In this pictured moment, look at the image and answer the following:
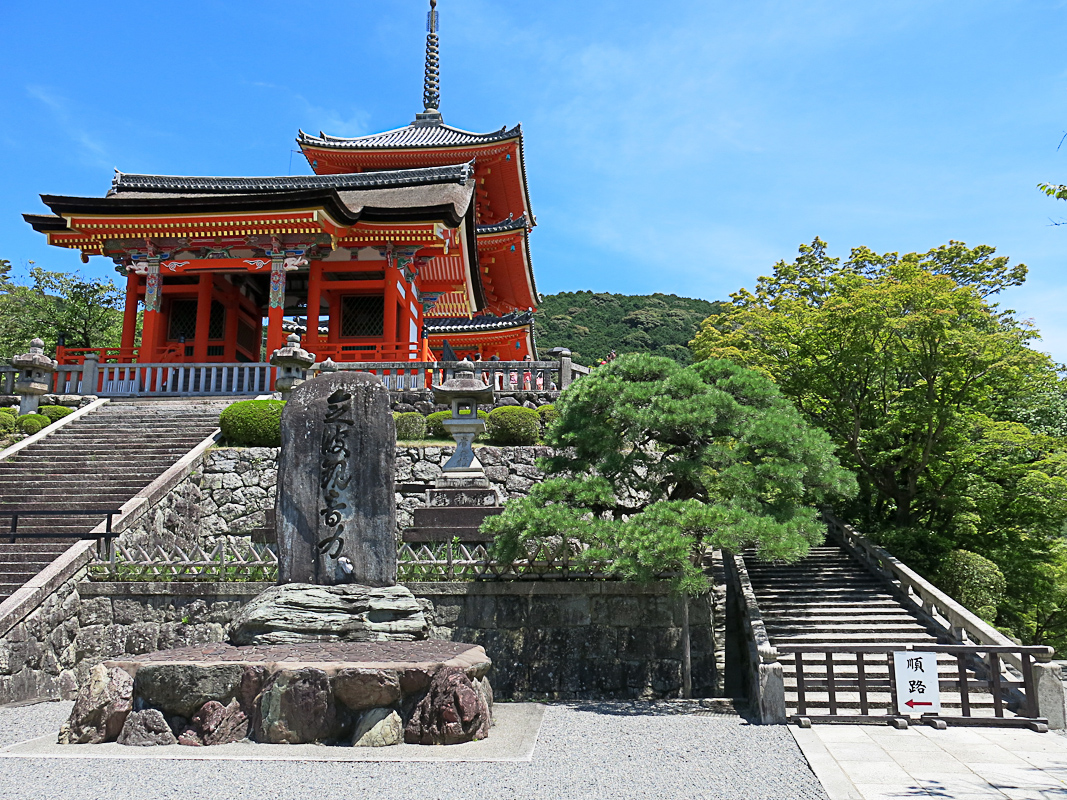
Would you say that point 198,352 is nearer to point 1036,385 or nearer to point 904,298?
point 904,298

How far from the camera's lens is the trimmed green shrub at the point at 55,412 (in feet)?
51.9

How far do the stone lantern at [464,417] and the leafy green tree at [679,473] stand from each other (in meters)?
2.75

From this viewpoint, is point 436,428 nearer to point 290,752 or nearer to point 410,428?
point 410,428

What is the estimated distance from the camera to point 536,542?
32.9 ft

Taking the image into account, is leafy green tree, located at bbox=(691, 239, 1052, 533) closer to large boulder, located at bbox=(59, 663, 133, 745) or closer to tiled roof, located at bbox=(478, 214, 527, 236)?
tiled roof, located at bbox=(478, 214, 527, 236)

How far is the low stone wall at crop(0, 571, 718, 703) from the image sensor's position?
928cm

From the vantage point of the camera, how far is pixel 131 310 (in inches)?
786

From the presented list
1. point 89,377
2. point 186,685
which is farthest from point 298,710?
point 89,377

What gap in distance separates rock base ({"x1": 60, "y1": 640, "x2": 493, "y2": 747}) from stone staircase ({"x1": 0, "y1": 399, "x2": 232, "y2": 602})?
4614 mm

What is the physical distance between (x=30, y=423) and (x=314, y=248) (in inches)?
307

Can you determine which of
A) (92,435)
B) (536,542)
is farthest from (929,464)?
(92,435)

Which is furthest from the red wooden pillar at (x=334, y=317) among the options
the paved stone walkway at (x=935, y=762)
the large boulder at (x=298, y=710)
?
the paved stone walkway at (x=935, y=762)

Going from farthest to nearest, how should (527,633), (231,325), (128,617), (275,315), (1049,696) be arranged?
(231,325)
(275,315)
(128,617)
(527,633)
(1049,696)

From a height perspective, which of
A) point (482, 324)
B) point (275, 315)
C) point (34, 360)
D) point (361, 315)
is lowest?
point (34, 360)
